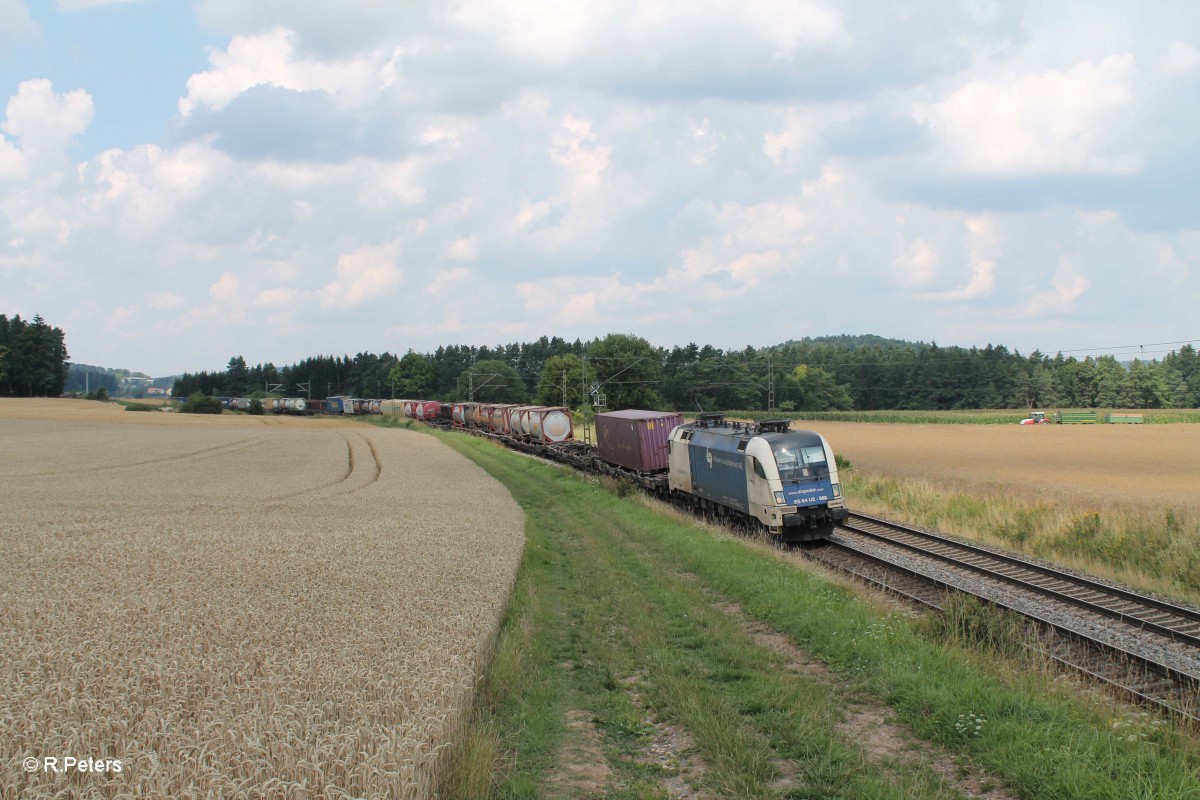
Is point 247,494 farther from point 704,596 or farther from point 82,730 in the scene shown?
point 82,730

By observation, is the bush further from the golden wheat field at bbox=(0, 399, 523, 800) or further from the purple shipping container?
the purple shipping container

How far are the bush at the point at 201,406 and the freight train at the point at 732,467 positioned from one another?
336ft

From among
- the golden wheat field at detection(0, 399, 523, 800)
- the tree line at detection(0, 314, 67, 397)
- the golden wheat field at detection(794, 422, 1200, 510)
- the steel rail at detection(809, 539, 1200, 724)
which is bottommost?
the steel rail at detection(809, 539, 1200, 724)

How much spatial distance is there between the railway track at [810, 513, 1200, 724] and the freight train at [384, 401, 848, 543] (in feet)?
3.96

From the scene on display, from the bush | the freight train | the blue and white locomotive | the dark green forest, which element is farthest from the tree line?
the blue and white locomotive

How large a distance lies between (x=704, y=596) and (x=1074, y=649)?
5.76m

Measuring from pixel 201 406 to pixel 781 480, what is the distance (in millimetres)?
124757

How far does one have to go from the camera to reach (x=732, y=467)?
2355 centimetres

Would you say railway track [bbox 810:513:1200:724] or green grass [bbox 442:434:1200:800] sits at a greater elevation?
green grass [bbox 442:434:1200:800]

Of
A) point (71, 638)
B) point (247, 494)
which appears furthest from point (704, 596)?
point (247, 494)

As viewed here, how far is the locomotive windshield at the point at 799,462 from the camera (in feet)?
69.1

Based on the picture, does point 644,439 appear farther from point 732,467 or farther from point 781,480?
point 781,480

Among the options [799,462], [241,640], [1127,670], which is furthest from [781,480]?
[241,640]

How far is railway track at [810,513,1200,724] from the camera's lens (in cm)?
1077
